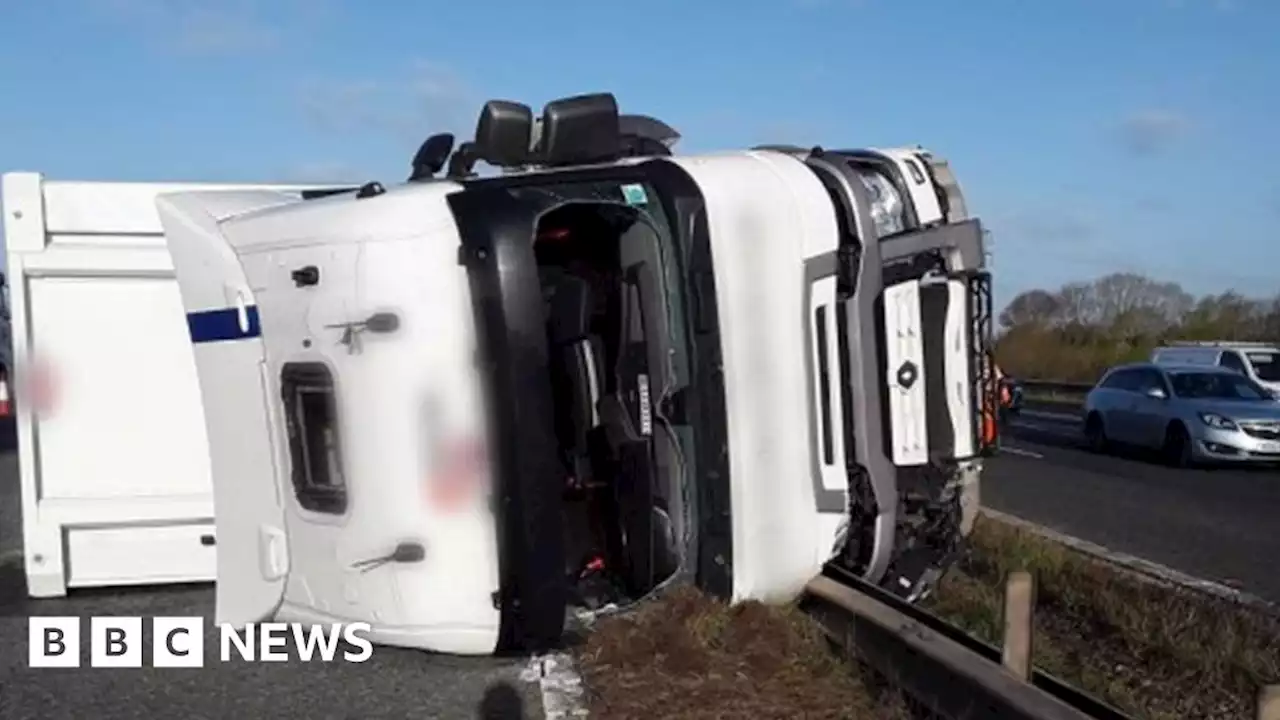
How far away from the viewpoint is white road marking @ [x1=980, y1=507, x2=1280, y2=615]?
7535mm

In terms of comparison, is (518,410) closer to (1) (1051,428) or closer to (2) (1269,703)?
(2) (1269,703)

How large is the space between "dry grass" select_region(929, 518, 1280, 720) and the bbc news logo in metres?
2.88

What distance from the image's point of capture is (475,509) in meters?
4.93

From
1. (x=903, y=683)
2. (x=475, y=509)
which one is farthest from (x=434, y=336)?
(x=903, y=683)

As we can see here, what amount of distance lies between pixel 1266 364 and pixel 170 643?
21.0 metres

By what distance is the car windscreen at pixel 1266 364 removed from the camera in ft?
75.5

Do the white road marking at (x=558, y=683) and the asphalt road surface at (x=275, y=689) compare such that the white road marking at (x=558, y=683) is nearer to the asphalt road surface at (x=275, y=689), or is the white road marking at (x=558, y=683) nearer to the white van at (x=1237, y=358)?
the asphalt road surface at (x=275, y=689)

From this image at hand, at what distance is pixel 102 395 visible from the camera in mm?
7340

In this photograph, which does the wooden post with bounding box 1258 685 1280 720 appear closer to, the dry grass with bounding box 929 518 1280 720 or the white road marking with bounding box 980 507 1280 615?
the dry grass with bounding box 929 518 1280 720

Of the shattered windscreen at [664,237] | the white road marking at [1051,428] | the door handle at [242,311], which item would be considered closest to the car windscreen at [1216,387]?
the white road marking at [1051,428]

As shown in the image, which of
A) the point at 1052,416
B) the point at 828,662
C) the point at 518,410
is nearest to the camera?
the point at 518,410

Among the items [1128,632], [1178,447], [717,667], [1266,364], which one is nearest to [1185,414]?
[1178,447]

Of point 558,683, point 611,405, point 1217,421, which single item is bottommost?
point 1217,421

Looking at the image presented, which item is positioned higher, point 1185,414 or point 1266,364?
point 1266,364
